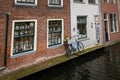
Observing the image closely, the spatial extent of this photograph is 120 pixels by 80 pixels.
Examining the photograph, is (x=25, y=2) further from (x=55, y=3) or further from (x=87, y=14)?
(x=87, y=14)

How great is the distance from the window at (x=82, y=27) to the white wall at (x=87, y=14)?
331 millimetres

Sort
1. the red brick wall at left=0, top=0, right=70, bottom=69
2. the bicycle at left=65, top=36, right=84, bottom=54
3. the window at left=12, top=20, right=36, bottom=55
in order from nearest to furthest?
the red brick wall at left=0, top=0, right=70, bottom=69 < the window at left=12, top=20, right=36, bottom=55 < the bicycle at left=65, top=36, right=84, bottom=54

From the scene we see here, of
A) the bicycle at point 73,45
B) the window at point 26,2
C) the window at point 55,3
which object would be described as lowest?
the bicycle at point 73,45

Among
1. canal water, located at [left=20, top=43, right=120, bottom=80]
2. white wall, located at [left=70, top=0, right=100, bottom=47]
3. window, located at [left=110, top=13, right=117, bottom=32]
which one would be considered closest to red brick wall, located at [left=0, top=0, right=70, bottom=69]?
white wall, located at [left=70, top=0, right=100, bottom=47]

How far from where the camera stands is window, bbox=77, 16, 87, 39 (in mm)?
14039

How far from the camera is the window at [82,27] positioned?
46.1ft

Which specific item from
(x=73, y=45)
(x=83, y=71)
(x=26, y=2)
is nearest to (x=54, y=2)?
(x=26, y=2)

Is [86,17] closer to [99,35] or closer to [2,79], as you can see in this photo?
[99,35]

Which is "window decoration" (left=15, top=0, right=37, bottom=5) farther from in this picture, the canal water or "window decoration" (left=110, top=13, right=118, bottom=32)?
"window decoration" (left=110, top=13, right=118, bottom=32)

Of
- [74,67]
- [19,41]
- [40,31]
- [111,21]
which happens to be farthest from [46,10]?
[111,21]

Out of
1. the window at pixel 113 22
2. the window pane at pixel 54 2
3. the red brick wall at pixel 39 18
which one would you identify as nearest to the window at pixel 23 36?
the red brick wall at pixel 39 18

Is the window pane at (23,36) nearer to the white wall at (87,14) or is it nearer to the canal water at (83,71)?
the canal water at (83,71)

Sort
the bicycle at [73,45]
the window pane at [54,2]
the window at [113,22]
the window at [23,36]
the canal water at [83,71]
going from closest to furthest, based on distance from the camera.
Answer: the canal water at [83,71]
the window at [23,36]
the window pane at [54,2]
the bicycle at [73,45]
the window at [113,22]

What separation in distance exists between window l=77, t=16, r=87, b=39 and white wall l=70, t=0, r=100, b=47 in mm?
331
